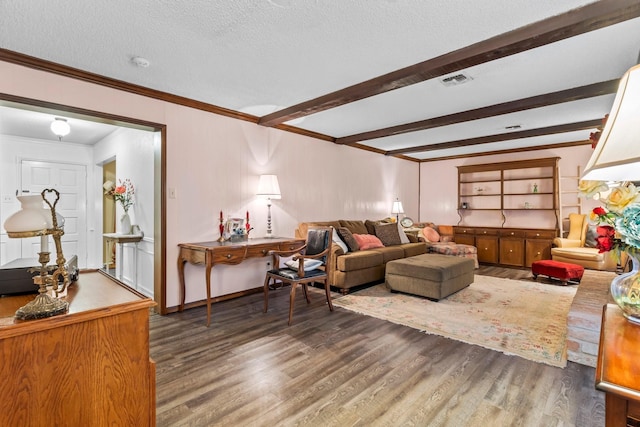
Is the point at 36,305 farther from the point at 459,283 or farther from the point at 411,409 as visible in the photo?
the point at 459,283

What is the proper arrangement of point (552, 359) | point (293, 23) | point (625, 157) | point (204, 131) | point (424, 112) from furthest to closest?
point (424, 112), point (204, 131), point (552, 359), point (293, 23), point (625, 157)

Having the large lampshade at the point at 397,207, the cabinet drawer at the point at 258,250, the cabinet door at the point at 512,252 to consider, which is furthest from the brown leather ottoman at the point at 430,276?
the large lampshade at the point at 397,207

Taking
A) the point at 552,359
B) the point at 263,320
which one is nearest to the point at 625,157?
the point at 552,359

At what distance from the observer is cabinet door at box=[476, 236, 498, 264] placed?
648 centimetres

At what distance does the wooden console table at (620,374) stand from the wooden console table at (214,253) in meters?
2.98

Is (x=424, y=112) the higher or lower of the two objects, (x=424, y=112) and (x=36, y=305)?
the higher

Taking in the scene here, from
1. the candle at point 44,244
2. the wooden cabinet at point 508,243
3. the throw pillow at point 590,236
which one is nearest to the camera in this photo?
the candle at point 44,244

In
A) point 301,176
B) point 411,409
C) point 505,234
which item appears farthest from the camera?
point 505,234

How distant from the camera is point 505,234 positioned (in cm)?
635

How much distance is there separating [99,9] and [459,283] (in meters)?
4.61

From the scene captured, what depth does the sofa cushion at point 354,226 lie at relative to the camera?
540cm

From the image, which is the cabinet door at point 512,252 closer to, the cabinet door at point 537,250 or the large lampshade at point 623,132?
the cabinet door at point 537,250

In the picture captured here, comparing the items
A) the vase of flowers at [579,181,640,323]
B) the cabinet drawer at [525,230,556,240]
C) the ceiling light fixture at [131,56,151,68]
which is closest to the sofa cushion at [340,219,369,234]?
the cabinet drawer at [525,230,556,240]

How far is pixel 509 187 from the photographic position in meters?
6.71
